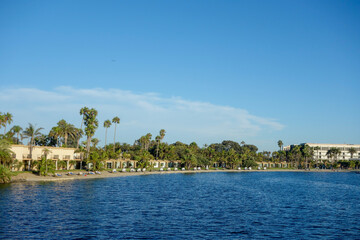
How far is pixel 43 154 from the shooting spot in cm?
9350

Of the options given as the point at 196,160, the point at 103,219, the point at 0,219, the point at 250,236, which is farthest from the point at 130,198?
the point at 196,160

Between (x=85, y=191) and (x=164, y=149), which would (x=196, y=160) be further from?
(x=85, y=191)

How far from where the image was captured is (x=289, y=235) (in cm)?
3469

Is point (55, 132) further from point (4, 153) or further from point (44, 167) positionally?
point (4, 153)

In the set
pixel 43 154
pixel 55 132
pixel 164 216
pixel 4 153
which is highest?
pixel 55 132

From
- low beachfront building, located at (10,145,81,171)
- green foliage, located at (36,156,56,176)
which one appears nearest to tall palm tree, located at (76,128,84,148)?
low beachfront building, located at (10,145,81,171)

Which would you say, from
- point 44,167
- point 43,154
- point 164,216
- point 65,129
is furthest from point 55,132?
point 164,216

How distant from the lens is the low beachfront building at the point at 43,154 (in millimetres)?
87381

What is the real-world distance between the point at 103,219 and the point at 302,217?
28.2m

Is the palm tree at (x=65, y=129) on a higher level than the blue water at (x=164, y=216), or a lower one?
higher

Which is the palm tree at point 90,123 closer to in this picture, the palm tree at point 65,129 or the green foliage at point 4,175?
the palm tree at point 65,129

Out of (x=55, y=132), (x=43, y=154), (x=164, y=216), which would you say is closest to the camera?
(x=164, y=216)

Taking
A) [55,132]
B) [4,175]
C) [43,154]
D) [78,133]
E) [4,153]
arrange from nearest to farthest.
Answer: [4,175] → [4,153] → [43,154] → [55,132] → [78,133]

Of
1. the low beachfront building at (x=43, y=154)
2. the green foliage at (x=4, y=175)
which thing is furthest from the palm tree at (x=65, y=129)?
the green foliage at (x=4, y=175)
